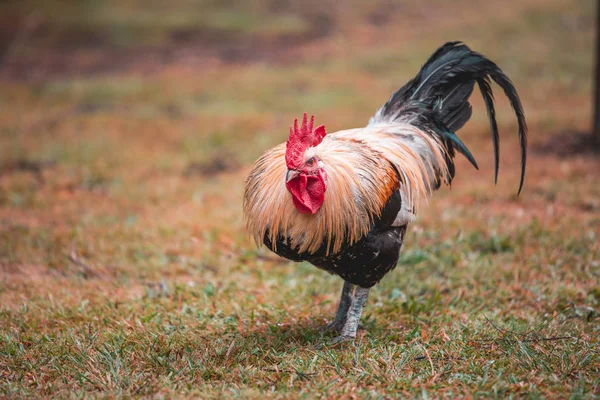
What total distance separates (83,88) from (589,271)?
11543mm

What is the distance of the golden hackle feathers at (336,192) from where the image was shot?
3186 millimetres

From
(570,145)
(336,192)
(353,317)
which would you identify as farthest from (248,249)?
(570,145)

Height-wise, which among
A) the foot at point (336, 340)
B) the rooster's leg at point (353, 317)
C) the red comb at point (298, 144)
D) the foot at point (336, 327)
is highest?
the red comb at point (298, 144)

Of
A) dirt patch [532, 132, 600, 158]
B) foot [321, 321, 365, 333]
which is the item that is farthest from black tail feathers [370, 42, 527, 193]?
dirt patch [532, 132, 600, 158]

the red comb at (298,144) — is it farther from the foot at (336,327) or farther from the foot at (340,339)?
the foot at (336,327)

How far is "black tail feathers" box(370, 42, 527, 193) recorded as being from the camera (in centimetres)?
408

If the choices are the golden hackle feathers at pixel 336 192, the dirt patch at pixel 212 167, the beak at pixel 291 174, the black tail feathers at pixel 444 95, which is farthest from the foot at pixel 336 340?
the dirt patch at pixel 212 167

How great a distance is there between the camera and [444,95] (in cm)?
420

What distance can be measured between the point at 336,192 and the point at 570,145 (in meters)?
6.34

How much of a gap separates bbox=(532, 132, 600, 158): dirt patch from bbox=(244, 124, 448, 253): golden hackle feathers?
5281 millimetres

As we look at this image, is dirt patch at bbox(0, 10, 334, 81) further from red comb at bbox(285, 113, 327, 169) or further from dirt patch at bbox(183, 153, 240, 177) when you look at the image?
red comb at bbox(285, 113, 327, 169)

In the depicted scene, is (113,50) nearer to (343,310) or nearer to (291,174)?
(343,310)

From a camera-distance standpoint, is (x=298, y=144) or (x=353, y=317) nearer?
(x=298, y=144)

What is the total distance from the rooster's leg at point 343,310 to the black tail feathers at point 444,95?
1.28m
